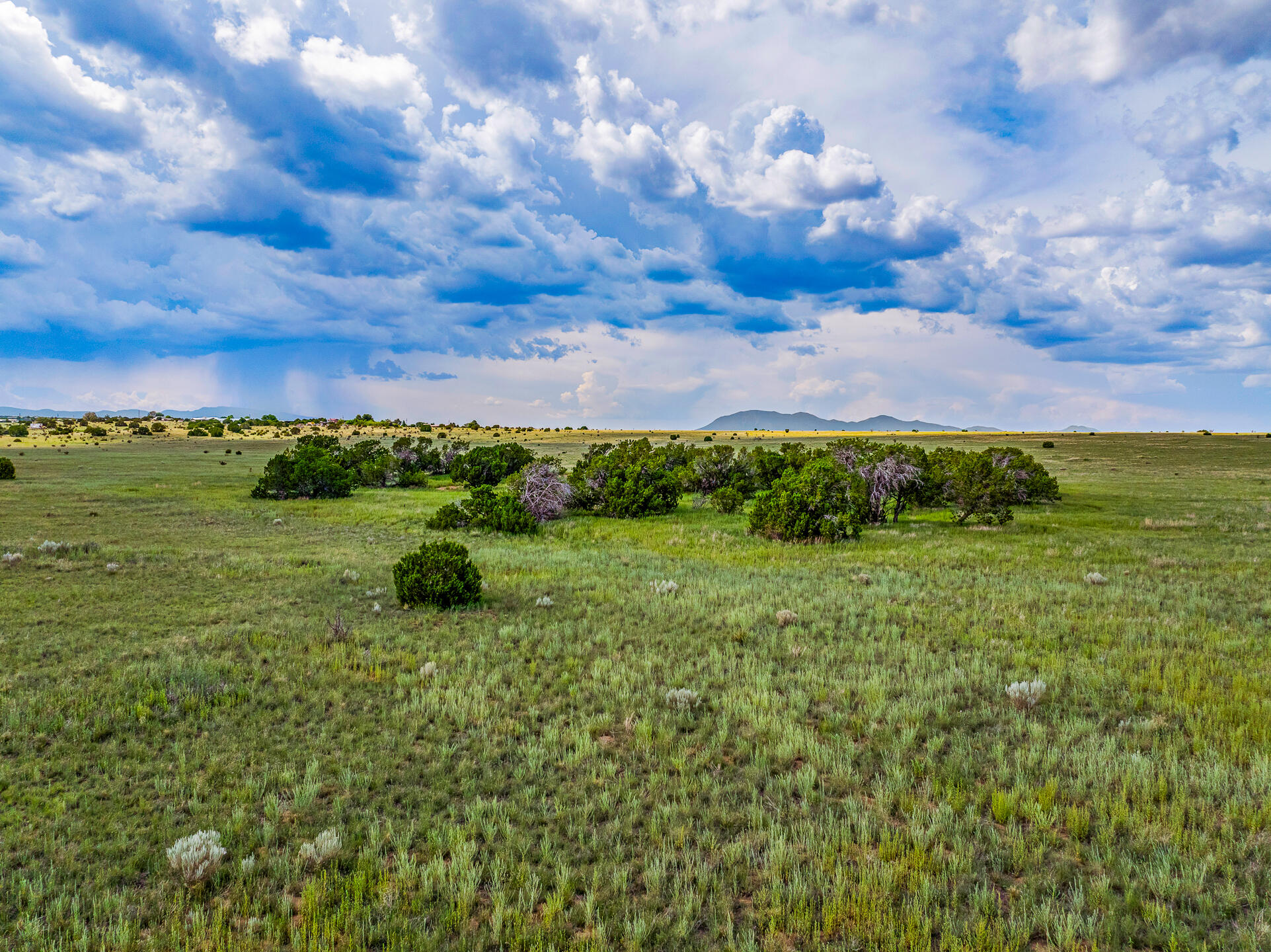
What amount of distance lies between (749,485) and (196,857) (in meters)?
29.6

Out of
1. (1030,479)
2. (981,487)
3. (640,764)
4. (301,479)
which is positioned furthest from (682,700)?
(301,479)

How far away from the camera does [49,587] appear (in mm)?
12109

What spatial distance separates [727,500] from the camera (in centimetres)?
2758

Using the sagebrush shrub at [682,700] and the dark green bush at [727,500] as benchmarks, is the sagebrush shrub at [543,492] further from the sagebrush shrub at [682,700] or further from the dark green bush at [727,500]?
the sagebrush shrub at [682,700]

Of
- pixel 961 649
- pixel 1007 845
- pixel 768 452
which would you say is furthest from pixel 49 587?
pixel 768 452

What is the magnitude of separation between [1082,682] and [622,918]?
7266 mm

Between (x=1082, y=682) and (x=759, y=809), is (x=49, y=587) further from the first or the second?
(x=1082, y=682)

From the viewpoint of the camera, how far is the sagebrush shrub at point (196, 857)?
440 cm

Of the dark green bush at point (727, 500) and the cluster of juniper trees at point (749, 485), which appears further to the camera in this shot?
the dark green bush at point (727, 500)

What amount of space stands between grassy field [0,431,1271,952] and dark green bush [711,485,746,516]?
1344 cm

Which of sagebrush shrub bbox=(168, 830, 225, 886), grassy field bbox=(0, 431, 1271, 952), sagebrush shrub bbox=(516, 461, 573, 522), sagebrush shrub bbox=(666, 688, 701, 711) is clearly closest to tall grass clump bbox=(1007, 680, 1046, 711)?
grassy field bbox=(0, 431, 1271, 952)

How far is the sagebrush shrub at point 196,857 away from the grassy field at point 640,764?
12 centimetres

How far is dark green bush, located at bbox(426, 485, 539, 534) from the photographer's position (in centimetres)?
2227

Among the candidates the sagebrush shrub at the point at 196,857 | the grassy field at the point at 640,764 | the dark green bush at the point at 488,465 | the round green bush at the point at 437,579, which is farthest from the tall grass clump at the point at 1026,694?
the dark green bush at the point at 488,465
